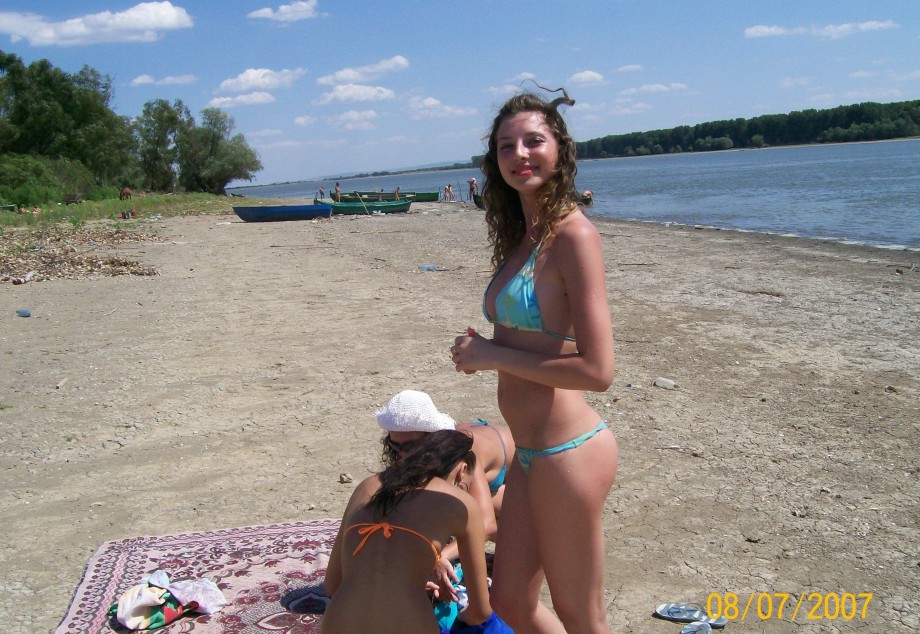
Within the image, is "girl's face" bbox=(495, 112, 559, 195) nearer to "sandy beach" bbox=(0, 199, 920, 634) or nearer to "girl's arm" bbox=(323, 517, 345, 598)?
"girl's arm" bbox=(323, 517, 345, 598)

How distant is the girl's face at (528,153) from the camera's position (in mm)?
2150

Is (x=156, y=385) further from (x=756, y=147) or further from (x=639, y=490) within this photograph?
(x=756, y=147)

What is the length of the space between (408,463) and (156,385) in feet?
15.5

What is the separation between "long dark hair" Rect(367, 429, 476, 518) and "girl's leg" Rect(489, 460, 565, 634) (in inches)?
14.3

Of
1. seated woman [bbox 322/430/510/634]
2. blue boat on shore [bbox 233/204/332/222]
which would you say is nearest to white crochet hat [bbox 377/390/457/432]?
seated woman [bbox 322/430/510/634]

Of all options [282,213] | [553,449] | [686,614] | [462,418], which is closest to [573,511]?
[553,449]

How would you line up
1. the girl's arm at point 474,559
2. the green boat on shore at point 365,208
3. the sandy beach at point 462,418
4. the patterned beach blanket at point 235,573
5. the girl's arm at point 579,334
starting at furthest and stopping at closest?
the green boat on shore at point 365,208 < the sandy beach at point 462,418 < the patterned beach blanket at point 235,573 < the girl's arm at point 474,559 < the girl's arm at point 579,334

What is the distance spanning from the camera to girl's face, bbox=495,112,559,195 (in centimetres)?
215

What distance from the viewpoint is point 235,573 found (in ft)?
11.4

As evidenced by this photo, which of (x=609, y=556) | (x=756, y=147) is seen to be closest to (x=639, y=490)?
(x=609, y=556)

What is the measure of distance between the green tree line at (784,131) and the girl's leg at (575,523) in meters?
89.4

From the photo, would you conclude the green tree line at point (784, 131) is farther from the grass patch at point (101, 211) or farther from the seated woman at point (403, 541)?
the seated woman at point (403, 541)

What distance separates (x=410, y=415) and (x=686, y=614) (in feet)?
4.64
